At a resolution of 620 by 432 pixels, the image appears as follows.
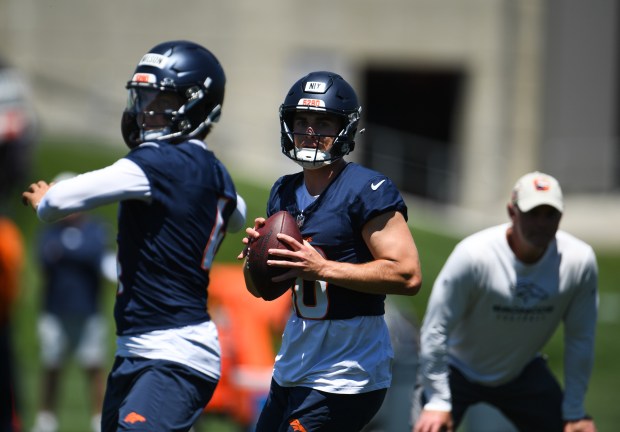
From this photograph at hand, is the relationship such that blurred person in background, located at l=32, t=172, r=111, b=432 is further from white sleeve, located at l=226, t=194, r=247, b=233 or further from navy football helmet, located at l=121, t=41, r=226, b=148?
navy football helmet, located at l=121, t=41, r=226, b=148

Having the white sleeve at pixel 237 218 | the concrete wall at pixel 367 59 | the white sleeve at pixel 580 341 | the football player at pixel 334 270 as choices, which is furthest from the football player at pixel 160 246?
the concrete wall at pixel 367 59

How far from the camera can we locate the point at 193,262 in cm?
473

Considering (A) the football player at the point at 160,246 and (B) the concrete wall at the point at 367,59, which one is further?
(B) the concrete wall at the point at 367,59

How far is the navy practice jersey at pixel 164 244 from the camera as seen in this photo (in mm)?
4656

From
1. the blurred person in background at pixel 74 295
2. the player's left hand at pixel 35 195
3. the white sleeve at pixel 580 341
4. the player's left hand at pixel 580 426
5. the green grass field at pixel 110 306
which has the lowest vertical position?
the green grass field at pixel 110 306

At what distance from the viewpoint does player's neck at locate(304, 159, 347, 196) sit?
4.53 metres

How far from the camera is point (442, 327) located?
538 cm

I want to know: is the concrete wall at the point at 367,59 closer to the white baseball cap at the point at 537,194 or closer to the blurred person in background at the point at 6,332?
the blurred person in background at the point at 6,332

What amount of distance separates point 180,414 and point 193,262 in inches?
25.1

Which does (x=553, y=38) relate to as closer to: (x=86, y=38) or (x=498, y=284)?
(x=86, y=38)

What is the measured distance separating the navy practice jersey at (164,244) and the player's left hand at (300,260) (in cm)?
56

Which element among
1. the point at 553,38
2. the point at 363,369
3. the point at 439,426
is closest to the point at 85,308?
the point at 439,426

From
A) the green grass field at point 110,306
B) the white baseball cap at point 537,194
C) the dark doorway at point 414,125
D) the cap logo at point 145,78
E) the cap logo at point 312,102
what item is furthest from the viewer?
the dark doorway at point 414,125

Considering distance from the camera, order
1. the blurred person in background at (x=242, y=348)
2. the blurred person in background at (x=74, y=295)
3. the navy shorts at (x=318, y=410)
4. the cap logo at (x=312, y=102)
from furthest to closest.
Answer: the blurred person in background at (x=74, y=295)
the blurred person in background at (x=242, y=348)
the cap logo at (x=312, y=102)
the navy shorts at (x=318, y=410)
